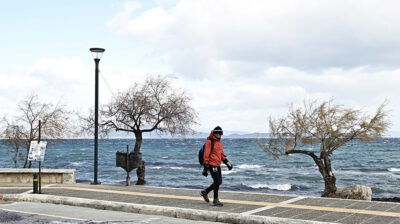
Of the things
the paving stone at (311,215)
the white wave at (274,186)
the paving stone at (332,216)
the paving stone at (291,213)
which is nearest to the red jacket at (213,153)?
the paving stone at (291,213)

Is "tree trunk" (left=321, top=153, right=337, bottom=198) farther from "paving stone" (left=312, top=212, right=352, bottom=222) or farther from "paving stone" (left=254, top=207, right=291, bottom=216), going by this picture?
"paving stone" (left=312, top=212, right=352, bottom=222)

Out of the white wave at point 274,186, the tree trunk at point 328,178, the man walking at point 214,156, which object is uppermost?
the man walking at point 214,156

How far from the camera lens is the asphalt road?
9.34 metres

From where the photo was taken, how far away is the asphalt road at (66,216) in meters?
9.34

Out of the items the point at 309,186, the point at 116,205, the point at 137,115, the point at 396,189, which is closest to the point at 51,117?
the point at 137,115

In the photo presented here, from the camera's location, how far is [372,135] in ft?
67.2

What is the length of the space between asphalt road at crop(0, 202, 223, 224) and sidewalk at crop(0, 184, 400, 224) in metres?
0.27

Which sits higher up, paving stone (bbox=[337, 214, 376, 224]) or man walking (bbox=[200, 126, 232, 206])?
man walking (bbox=[200, 126, 232, 206])

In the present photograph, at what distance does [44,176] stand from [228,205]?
886 cm

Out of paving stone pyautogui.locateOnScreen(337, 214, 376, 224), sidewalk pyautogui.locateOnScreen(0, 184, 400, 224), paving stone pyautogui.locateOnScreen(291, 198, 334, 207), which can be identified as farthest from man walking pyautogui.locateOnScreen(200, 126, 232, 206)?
paving stone pyautogui.locateOnScreen(337, 214, 376, 224)

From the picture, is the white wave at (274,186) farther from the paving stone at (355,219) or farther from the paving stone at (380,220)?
the paving stone at (380,220)

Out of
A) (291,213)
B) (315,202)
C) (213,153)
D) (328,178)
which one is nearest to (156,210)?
(213,153)

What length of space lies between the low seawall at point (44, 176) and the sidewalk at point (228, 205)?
10.5 ft

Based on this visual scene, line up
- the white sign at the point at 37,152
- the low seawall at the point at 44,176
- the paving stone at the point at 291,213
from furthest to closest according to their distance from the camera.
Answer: the low seawall at the point at 44,176
the white sign at the point at 37,152
the paving stone at the point at 291,213
